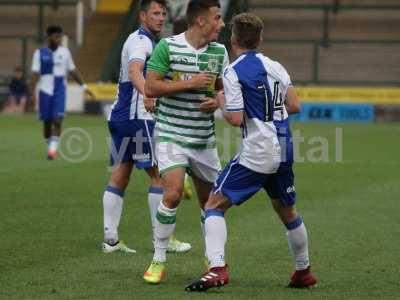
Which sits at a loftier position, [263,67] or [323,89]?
[263,67]

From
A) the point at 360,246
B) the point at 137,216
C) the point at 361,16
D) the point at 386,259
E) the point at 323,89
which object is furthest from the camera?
the point at 361,16

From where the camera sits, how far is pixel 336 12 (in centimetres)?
4384

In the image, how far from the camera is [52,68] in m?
21.8

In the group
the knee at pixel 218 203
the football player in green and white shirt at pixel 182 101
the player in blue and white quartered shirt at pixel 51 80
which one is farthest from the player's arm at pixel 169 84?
the player in blue and white quartered shirt at pixel 51 80

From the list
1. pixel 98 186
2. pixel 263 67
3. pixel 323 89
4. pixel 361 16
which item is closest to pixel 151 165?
pixel 263 67

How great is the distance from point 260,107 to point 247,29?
1.86 feet

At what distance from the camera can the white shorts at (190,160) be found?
9.08 m

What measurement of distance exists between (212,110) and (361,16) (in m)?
35.5

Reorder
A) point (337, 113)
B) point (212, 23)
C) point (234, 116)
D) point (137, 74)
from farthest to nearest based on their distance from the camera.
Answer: point (337, 113)
point (137, 74)
point (212, 23)
point (234, 116)

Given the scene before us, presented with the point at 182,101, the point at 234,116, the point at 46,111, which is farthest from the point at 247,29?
the point at 46,111

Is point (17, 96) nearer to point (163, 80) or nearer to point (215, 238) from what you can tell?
point (163, 80)

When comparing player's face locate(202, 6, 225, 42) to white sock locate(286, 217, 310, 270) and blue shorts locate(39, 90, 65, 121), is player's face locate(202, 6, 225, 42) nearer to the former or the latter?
white sock locate(286, 217, 310, 270)

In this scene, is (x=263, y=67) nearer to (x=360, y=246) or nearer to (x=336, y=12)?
(x=360, y=246)

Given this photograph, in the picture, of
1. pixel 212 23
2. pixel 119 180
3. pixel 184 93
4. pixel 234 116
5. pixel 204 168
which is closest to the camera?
pixel 234 116
